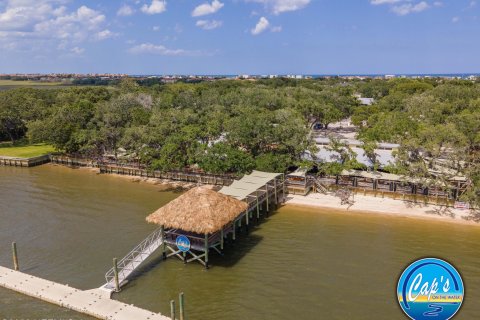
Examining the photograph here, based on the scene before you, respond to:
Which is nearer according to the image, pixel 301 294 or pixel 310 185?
pixel 301 294

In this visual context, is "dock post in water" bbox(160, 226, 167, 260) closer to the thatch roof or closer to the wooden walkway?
the thatch roof

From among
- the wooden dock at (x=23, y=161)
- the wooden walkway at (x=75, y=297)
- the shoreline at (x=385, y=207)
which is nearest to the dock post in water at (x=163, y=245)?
the wooden walkway at (x=75, y=297)

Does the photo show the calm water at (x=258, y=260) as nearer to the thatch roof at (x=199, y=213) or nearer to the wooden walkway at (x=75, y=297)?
the wooden walkway at (x=75, y=297)

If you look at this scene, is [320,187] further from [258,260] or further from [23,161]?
[23,161]

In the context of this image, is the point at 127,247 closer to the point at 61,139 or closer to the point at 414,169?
the point at 414,169

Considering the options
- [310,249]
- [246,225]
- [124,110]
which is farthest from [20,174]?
[310,249]

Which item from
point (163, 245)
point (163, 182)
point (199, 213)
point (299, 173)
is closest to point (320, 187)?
point (299, 173)
